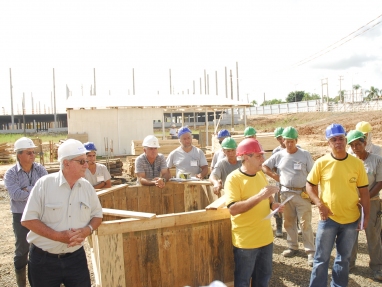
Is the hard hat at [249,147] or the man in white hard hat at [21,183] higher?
the hard hat at [249,147]

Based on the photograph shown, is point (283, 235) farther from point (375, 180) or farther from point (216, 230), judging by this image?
point (216, 230)

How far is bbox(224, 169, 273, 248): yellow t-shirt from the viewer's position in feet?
11.7

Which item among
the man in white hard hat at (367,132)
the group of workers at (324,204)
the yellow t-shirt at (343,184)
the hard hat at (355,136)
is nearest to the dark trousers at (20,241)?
the group of workers at (324,204)

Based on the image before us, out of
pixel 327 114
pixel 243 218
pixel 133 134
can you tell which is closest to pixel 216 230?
pixel 243 218

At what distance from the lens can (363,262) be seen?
558 centimetres

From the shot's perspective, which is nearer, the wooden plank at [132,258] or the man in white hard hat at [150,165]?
the wooden plank at [132,258]

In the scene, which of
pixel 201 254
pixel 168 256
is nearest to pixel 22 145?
pixel 168 256

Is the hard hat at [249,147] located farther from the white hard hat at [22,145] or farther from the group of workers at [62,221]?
the white hard hat at [22,145]

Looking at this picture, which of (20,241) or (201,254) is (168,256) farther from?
(20,241)

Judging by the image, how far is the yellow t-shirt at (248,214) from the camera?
3.58m

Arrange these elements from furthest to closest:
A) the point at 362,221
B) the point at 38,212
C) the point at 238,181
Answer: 1. the point at 362,221
2. the point at 238,181
3. the point at 38,212

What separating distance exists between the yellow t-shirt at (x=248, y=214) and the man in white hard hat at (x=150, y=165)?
2252mm

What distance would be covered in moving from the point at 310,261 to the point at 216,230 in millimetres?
2016

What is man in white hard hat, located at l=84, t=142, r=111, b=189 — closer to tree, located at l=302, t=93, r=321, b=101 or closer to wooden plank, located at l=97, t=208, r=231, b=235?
wooden plank, located at l=97, t=208, r=231, b=235
